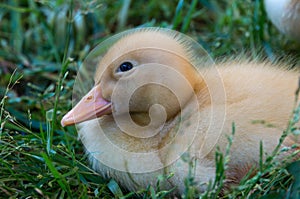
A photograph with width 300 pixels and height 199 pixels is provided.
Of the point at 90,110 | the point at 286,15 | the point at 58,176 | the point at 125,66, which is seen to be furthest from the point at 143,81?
the point at 286,15

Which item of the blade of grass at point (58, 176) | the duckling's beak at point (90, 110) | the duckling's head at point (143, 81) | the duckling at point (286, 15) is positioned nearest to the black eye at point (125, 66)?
the duckling's head at point (143, 81)

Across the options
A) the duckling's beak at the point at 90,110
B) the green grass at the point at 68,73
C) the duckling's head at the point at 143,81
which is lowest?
the green grass at the point at 68,73

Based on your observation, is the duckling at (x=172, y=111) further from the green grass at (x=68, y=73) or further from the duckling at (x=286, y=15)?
the duckling at (x=286, y=15)

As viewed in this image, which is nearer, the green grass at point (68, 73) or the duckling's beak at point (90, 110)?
the green grass at point (68, 73)

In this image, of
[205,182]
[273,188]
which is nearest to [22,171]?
[205,182]

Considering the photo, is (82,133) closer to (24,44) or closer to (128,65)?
(128,65)

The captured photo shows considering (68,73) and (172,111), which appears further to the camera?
(68,73)

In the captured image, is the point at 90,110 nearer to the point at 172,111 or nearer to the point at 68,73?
the point at 172,111

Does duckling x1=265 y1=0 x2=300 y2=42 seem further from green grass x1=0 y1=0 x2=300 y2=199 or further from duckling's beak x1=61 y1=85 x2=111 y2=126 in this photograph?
duckling's beak x1=61 y1=85 x2=111 y2=126
